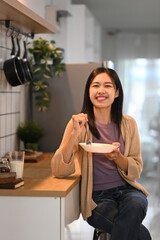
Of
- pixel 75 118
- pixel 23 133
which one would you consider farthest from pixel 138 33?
pixel 75 118

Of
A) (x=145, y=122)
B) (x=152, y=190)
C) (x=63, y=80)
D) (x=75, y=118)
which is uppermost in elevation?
(x=63, y=80)

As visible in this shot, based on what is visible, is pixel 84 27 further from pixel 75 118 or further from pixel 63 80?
pixel 75 118

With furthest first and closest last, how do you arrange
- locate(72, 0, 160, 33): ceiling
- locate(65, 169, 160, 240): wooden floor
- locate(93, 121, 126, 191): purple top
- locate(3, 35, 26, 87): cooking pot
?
locate(72, 0, 160, 33): ceiling, locate(65, 169, 160, 240): wooden floor, locate(3, 35, 26, 87): cooking pot, locate(93, 121, 126, 191): purple top

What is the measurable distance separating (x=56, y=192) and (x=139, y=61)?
14.8 ft

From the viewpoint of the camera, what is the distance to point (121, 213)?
5.95ft

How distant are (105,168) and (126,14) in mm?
3740

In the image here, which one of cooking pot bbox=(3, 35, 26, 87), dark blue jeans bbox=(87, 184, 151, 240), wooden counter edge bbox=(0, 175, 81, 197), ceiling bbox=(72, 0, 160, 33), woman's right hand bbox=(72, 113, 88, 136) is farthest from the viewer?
ceiling bbox=(72, 0, 160, 33)

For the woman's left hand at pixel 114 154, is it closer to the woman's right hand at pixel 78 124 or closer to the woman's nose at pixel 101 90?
the woman's right hand at pixel 78 124

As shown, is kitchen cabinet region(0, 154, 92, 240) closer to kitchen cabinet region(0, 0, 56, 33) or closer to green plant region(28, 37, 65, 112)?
kitchen cabinet region(0, 0, 56, 33)

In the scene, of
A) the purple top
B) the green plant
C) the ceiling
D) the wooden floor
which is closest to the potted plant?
the green plant

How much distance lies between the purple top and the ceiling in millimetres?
2975

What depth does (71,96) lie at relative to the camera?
2.97 m

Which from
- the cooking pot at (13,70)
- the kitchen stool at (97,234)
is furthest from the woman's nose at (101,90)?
the kitchen stool at (97,234)

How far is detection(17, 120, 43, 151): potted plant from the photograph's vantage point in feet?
9.02
